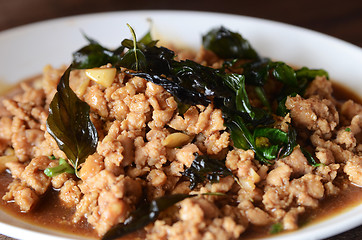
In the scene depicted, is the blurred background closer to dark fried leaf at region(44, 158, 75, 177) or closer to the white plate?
the white plate

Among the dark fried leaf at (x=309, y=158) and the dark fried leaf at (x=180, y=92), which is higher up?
the dark fried leaf at (x=180, y=92)

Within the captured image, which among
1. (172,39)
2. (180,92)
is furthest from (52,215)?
(172,39)

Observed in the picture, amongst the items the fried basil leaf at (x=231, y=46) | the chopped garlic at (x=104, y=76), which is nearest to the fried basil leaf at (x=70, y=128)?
the chopped garlic at (x=104, y=76)

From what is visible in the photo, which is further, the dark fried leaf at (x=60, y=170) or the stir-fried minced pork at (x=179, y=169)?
the dark fried leaf at (x=60, y=170)

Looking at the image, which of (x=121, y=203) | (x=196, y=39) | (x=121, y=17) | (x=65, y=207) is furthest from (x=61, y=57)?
(x=121, y=203)

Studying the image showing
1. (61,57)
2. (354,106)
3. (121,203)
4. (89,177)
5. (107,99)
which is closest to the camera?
(121,203)

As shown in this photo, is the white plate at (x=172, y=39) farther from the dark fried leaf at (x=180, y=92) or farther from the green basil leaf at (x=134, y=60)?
the dark fried leaf at (x=180, y=92)

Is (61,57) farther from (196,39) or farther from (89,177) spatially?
(89,177)
